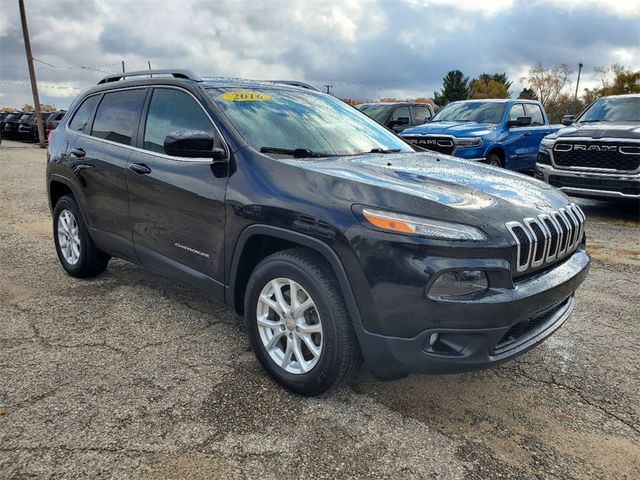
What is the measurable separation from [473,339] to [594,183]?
246 inches

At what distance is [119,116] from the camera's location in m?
4.11

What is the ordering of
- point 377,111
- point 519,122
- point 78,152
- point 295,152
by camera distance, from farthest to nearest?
point 377,111
point 519,122
point 78,152
point 295,152

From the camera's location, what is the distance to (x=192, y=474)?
223cm

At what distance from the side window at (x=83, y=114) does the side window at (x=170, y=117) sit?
1063 millimetres

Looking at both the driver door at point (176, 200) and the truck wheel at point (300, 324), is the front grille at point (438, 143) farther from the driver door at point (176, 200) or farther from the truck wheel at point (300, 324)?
the truck wheel at point (300, 324)

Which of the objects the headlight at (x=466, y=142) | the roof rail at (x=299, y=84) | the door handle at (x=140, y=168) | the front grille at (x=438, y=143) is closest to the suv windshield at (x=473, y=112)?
the headlight at (x=466, y=142)

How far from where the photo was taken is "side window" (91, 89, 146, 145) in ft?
12.9

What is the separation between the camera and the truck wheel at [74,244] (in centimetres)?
451

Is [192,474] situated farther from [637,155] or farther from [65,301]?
[637,155]

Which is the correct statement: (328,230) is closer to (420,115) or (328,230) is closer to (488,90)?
(420,115)

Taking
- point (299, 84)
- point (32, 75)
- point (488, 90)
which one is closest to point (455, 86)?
point (488, 90)

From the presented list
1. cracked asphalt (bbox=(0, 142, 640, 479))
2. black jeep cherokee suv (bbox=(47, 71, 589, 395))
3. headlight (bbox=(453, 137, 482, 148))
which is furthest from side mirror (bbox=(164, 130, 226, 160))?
headlight (bbox=(453, 137, 482, 148))

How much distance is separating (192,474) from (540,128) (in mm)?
10421

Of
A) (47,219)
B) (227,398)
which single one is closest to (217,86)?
(227,398)
